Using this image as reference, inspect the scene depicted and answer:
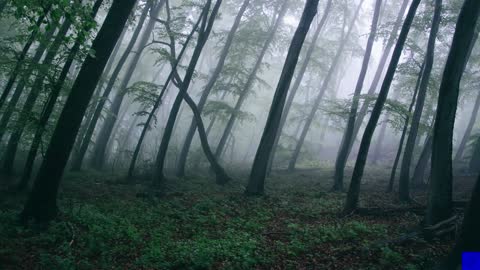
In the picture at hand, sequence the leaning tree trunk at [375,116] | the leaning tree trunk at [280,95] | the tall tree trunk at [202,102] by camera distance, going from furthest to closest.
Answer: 1. the tall tree trunk at [202,102]
2. the leaning tree trunk at [280,95]
3. the leaning tree trunk at [375,116]

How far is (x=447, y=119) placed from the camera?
27.1 ft

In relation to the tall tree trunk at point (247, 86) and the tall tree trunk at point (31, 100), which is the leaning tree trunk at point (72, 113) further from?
the tall tree trunk at point (247, 86)

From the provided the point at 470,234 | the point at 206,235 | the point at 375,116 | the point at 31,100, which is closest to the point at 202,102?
the point at 31,100

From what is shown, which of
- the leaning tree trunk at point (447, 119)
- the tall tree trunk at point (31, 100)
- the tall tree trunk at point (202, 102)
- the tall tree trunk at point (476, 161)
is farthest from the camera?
the tall tree trunk at point (202, 102)

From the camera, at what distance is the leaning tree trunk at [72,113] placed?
7750 millimetres

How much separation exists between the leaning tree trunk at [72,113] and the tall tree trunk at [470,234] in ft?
26.3

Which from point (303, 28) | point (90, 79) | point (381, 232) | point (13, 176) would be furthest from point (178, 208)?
point (303, 28)

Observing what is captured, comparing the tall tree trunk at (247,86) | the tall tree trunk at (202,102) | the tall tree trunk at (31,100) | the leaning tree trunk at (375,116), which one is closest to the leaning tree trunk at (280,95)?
the leaning tree trunk at (375,116)

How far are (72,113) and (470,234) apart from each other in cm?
836

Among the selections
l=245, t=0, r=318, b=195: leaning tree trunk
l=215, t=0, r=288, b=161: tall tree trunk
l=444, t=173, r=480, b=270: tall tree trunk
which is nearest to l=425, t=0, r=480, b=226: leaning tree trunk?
l=444, t=173, r=480, b=270: tall tree trunk

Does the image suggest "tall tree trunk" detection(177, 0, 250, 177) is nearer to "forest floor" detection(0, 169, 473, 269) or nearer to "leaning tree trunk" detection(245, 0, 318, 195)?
"forest floor" detection(0, 169, 473, 269)

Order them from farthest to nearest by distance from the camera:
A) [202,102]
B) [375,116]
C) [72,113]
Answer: [202,102] < [375,116] < [72,113]

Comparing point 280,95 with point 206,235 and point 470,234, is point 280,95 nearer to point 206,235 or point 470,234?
point 206,235

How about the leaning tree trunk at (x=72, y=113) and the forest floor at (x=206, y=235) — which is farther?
the leaning tree trunk at (x=72, y=113)
